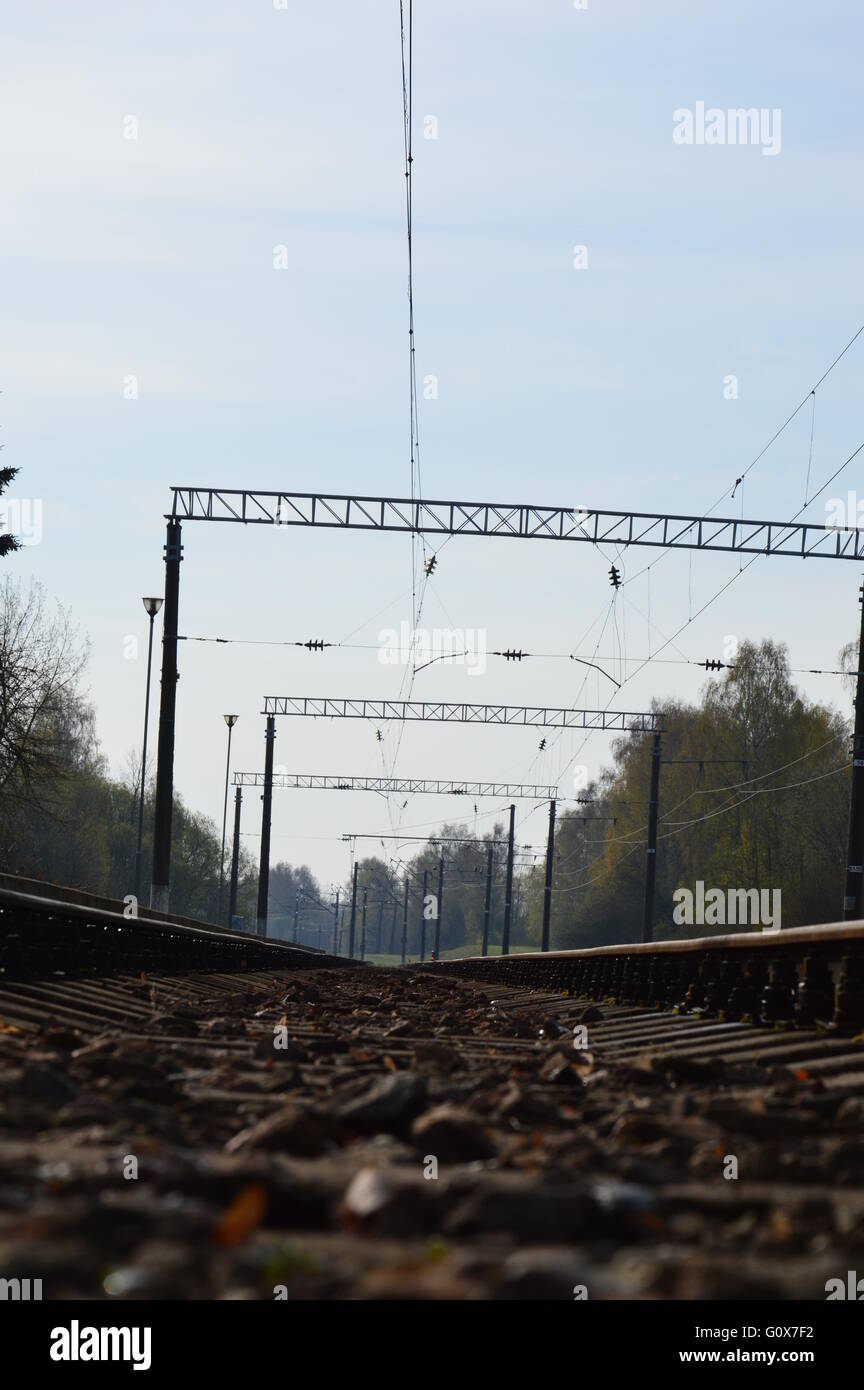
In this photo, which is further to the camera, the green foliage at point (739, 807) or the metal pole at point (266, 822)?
the green foliage at point (739, 807)

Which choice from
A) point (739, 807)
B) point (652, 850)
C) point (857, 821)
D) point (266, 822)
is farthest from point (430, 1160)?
point (739, 807)

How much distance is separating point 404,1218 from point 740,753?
6548 cm

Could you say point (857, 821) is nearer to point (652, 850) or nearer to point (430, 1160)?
point (652, 850)

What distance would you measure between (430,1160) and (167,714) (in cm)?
2141

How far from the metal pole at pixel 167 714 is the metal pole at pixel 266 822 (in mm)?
18838

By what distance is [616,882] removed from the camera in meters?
78.2

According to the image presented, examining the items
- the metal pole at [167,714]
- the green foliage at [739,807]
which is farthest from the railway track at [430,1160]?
the green foliage at [739,807]

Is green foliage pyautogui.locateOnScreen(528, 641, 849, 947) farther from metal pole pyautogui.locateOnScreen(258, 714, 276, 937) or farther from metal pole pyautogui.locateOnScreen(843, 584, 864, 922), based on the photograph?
metal pole pyautogui.locateOnScreen(843, 584, 864, 922)

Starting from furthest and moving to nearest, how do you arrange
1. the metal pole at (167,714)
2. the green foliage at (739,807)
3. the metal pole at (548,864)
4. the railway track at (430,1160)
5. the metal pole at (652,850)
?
the green foliage at (739,807) < the metal pole at (548,864) < the metal pole at (652,850) < the metal pole at (167,714) < the railway track at (430,1160)

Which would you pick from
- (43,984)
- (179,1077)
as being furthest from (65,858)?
(179,1077)

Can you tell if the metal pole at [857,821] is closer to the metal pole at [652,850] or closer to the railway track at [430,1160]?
the metal pole at [652,850]

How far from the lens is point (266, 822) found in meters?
48.9

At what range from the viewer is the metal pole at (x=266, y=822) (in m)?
44.0
